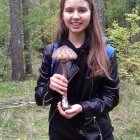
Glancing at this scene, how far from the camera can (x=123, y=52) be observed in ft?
35.9

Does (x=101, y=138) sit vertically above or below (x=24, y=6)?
above

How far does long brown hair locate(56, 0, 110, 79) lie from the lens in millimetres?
2398

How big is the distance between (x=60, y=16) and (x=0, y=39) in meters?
15.8

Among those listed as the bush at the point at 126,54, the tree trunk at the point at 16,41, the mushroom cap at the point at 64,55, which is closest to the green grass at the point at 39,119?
the bush at the point at 126,54

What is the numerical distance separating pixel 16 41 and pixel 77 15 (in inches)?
495

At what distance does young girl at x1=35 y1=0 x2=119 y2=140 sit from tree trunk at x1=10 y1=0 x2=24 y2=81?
1215 cm

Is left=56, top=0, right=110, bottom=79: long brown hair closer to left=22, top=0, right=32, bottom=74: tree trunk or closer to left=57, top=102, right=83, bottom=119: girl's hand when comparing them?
left=57, top=102, right=83, bottom=119: girl's hand

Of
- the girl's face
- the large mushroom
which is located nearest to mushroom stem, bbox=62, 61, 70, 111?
the large mushroom

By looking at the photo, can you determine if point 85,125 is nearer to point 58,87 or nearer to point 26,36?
point 58,87

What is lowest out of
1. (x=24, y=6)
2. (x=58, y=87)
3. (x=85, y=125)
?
(x=24, y=6)

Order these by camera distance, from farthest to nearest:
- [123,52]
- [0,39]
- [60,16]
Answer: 1. [0,39]
2. [123,52]
3. [60,16]

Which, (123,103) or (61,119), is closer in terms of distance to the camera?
(61,119)

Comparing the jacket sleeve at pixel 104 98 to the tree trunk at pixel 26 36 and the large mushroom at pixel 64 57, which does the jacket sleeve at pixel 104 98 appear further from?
the tree trunk at pixel 26 36

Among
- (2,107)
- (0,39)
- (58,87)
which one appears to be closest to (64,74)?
(58,87)
